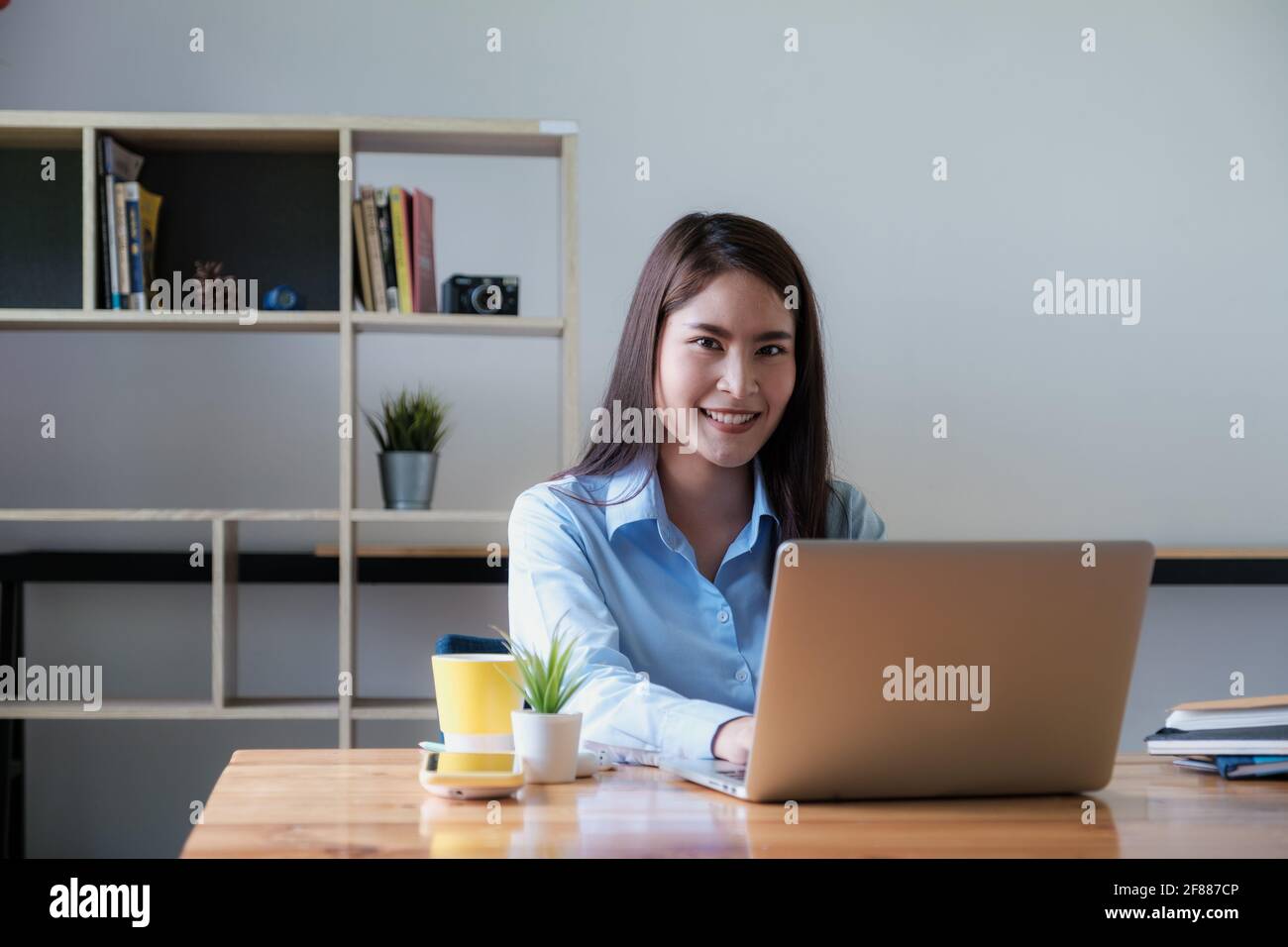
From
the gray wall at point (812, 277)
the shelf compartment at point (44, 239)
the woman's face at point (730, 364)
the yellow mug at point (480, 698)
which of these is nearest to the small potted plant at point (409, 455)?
the gray wall at point (812, 277)

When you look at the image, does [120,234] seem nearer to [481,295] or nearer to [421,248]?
[421,248]

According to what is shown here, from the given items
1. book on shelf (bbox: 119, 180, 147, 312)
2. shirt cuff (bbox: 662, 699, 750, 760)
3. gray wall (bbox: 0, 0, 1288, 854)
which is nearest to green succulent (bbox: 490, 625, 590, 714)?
shirt cuff (bbox: 662, 699, 750, 760)

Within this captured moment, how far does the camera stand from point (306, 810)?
101cm

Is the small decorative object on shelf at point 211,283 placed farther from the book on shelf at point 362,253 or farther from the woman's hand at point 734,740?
the woman's hand at point 734,740

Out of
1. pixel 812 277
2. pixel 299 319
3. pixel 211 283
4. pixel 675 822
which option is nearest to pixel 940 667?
pixel 675 822

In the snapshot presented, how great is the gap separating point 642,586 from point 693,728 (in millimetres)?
451

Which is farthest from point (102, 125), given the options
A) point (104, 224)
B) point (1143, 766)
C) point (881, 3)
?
point (1143, 766)

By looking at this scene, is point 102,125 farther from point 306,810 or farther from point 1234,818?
point 1234,818

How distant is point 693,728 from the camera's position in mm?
1254

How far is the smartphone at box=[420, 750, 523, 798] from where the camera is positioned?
1051mm

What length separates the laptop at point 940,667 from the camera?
100cm

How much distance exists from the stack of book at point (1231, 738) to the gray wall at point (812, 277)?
198 centimetres

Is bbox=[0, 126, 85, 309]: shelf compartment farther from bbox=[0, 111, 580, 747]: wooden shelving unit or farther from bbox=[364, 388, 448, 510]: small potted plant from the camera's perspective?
bbox=[364, 388, 448, 510]: small potted plant
